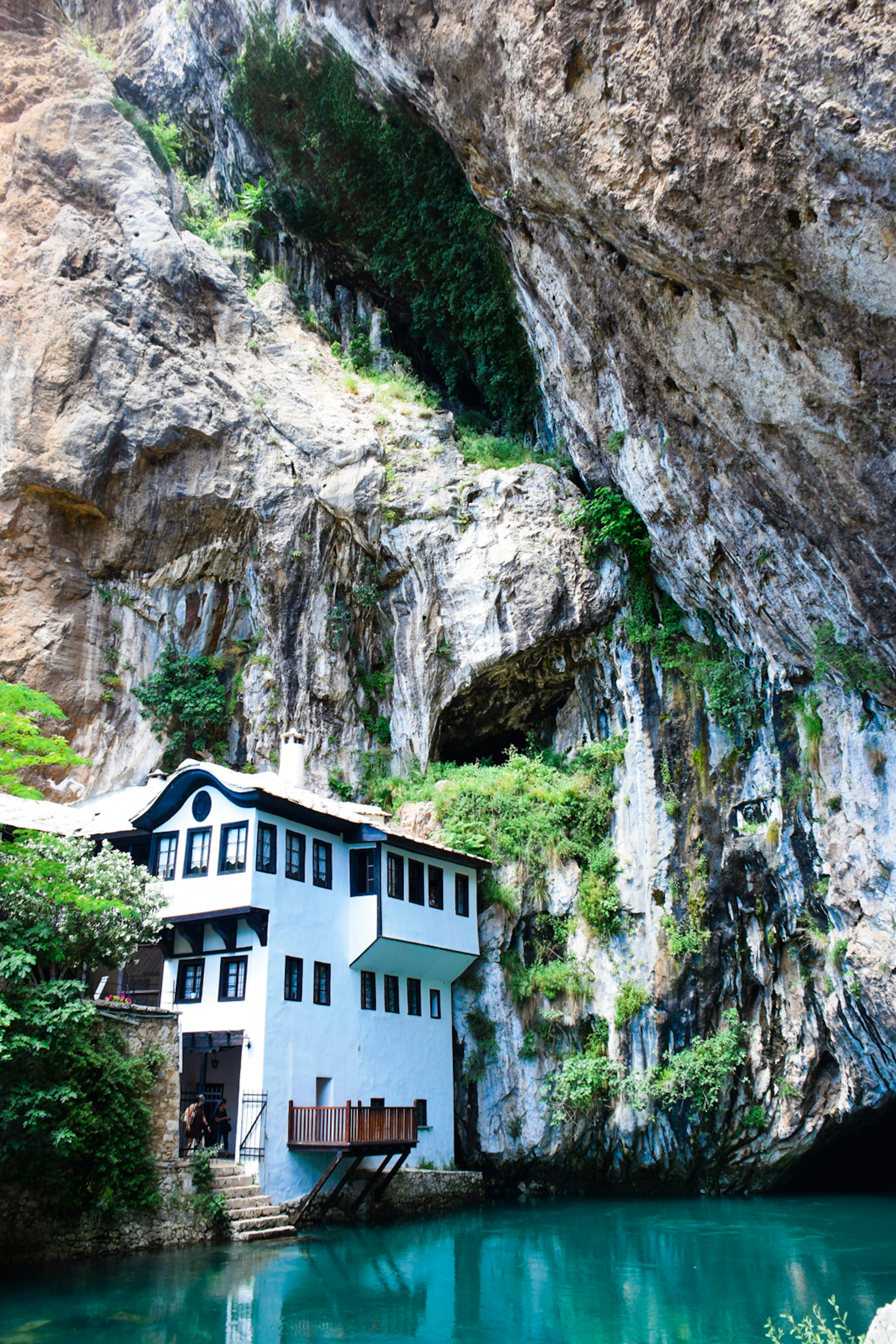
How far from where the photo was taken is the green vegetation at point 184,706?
27094 millimetres

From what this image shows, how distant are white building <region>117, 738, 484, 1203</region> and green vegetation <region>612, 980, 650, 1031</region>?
13.2 feet

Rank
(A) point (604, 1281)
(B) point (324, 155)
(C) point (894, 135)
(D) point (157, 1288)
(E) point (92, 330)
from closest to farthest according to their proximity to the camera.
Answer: (C) point (894, 135), (D) point (157, 1288), (A) point (604, 1281), (E) point (92, 330), (B) point (324, 155)

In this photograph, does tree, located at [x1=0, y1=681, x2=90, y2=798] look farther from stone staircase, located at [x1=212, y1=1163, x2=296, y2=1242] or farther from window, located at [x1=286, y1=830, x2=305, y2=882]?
stone staircase, located at [x1=212, y1=1163, x2=296, y2=1242]

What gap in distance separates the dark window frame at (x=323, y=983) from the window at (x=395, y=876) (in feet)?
7.54

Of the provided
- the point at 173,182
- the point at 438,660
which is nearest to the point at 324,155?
the point at 173,182

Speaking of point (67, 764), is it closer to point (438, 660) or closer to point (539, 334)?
point (438, 660)

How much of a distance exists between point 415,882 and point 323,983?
138 inches

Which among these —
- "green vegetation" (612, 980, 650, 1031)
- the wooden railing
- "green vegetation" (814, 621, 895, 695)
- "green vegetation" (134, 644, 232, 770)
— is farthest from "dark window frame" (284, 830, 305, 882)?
"green vegetation" (814, 621, 895, 695)

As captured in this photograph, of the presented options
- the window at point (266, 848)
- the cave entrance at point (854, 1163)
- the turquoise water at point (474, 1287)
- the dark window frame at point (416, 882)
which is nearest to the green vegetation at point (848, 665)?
the turquoise water at point (474, 1287)

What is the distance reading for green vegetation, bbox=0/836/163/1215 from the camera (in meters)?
14.7

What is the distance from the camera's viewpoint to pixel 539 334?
987 inches

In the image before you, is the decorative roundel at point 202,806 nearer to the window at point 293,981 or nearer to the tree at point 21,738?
the window at point 293,981

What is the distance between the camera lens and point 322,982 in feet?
70.0

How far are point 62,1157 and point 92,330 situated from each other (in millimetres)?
22203
